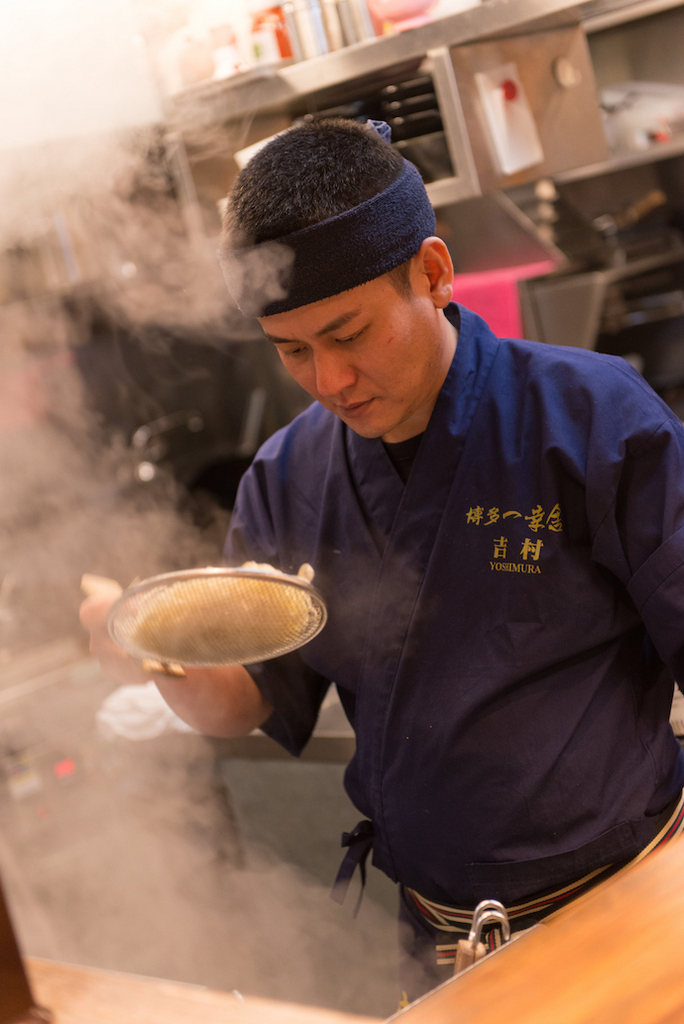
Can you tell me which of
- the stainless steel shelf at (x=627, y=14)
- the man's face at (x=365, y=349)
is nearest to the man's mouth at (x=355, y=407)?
the man's face at (x=365, y=349)

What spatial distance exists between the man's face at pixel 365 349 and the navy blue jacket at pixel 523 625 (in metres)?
0.10

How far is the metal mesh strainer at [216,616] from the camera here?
982 millimetres

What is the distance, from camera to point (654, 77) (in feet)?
9.40

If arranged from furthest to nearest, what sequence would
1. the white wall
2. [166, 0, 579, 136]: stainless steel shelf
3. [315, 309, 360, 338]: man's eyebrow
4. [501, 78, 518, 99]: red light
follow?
[501, 78, 518, 99]: red light
[166, 0, 579, 136]: stainless steel shelf
the white wall
[315, 309, 360, 338]: man's eyebrow

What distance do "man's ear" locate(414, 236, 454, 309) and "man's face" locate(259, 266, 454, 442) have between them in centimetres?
1

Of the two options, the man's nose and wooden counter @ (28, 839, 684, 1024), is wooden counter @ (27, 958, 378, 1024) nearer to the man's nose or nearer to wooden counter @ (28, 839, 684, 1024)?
wooden counter @ (28, 839, 684, 1024)

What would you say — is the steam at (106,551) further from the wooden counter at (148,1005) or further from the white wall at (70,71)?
the wooden counter at (148,1005)

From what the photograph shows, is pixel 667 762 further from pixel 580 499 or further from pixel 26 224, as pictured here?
pixel 26 224

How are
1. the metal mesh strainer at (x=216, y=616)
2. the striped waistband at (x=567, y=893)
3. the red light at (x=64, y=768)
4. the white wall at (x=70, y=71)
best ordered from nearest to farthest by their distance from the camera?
the metal mesh strainer at (x=216, y=616), the striped waistband at (x=567, y=893), the white wall at (x=70, y=71), the red light at (x=64, y=768)

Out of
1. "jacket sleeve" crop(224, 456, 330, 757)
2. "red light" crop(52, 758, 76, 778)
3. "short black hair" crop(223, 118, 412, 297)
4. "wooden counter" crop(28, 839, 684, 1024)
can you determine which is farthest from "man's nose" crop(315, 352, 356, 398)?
"red light" crop(52, 758, 76, 778)

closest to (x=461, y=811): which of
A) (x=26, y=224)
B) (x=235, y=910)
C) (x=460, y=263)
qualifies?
(x=235, y=910)

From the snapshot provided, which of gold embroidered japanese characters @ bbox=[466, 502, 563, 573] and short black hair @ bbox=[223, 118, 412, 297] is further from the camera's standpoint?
gold embroidered japanese characters @ bbox=[466, 502, 563, 573]

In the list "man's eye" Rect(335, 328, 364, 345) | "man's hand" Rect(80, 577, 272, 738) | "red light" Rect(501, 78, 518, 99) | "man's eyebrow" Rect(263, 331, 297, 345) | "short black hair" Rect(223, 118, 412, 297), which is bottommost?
"man's hand" Rect(80, 577, 272, 738)

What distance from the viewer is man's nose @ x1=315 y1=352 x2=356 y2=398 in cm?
112
